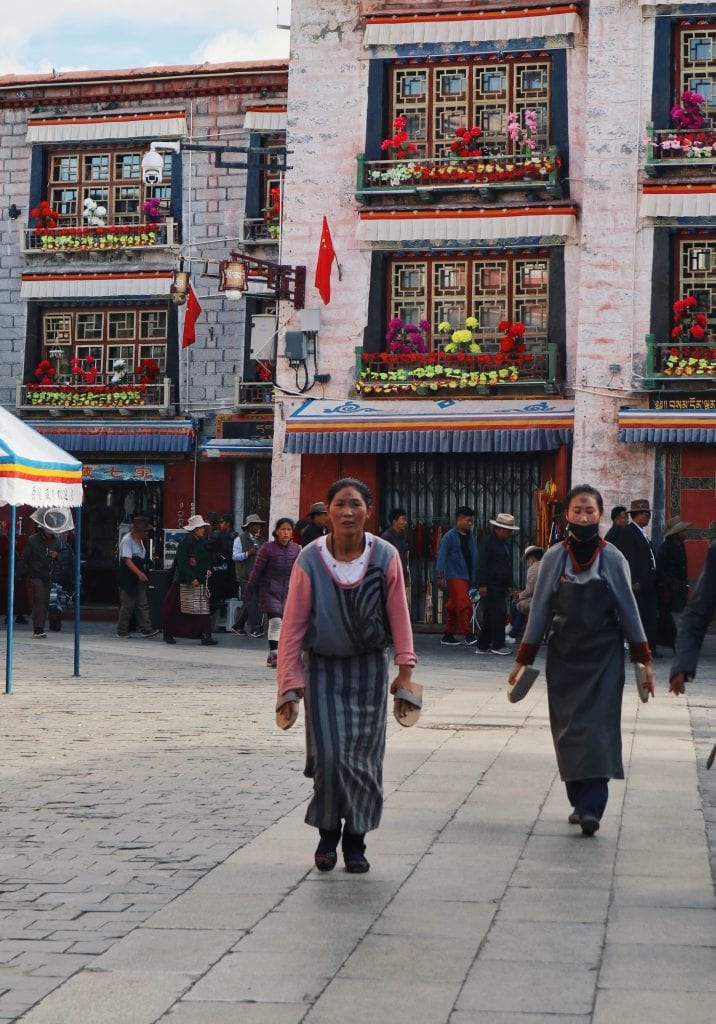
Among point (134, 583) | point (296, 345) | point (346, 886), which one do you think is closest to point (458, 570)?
point (134, 583)

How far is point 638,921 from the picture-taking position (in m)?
6.43

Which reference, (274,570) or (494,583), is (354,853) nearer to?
(274,570)

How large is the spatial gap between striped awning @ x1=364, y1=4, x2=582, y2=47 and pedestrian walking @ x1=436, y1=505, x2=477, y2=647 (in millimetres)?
8094

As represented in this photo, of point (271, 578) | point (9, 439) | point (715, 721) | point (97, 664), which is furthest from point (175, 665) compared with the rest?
point (715, 721)

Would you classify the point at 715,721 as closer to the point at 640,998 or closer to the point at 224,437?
the point at 640,998

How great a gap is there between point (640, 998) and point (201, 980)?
1.43 m

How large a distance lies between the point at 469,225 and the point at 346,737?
19785 mm

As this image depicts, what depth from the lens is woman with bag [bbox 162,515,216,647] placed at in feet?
75.2

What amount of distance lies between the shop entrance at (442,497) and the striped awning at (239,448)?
3105 millimetres

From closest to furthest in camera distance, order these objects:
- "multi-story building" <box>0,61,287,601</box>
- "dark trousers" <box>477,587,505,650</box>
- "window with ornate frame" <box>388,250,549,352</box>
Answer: "dark trousers" <box>477,587,505,650</box> → "window with ornate frame" <box>388,250,549,352</box> → "multi-story building" <box>0,61,287,601</box>

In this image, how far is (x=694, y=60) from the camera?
84.4ft

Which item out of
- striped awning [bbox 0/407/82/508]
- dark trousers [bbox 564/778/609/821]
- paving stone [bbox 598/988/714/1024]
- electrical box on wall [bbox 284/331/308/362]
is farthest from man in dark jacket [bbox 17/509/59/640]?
paving stone [bbox 598/988/714/1024]

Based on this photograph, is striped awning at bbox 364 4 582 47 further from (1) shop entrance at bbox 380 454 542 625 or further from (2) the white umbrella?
(2) the white umbrella

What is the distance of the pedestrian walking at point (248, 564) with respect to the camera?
25.3 metres
